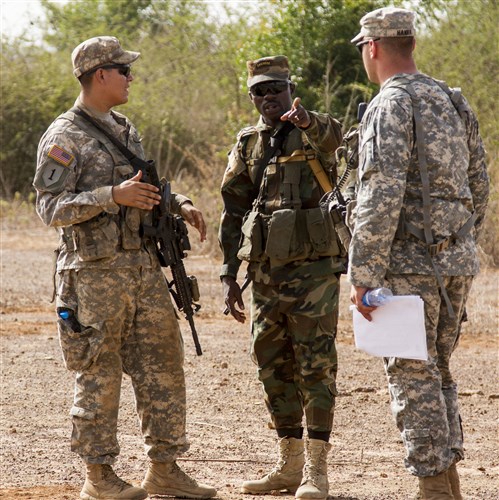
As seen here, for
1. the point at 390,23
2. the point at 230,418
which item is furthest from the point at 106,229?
the point at 230,418

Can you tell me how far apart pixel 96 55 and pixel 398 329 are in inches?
71.0

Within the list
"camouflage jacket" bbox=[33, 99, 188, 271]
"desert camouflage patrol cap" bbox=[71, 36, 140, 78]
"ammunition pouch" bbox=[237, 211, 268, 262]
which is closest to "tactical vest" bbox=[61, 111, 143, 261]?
"camouflage jacket" bbox=[33, 99, 188, 271]

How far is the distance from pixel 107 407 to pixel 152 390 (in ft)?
0.77

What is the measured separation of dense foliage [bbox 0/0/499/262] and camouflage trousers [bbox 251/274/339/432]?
26.4 feet

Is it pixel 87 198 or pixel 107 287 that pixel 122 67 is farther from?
pixel 107 287

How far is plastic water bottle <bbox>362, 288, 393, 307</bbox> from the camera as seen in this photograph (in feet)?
14.7

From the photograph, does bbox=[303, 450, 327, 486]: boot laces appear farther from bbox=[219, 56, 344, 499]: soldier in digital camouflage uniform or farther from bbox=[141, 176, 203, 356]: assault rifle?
A: bbox=[141, 176, 203, 356]: assault rifle

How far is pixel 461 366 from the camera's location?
8609mm

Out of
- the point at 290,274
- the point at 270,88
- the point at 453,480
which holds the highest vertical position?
the point at 270,88

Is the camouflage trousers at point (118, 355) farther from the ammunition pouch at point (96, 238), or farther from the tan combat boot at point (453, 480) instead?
the tan combat boot at point (453, 480)

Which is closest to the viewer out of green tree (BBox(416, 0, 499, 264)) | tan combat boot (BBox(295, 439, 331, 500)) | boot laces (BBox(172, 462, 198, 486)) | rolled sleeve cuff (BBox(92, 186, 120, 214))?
rolled sleeve cuff (BBox(92, 186, 120, 214))

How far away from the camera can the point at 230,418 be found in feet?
22.9

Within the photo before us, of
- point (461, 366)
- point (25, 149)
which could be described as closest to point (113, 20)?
point (25, 149)

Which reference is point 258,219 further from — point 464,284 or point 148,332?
point 464,284
